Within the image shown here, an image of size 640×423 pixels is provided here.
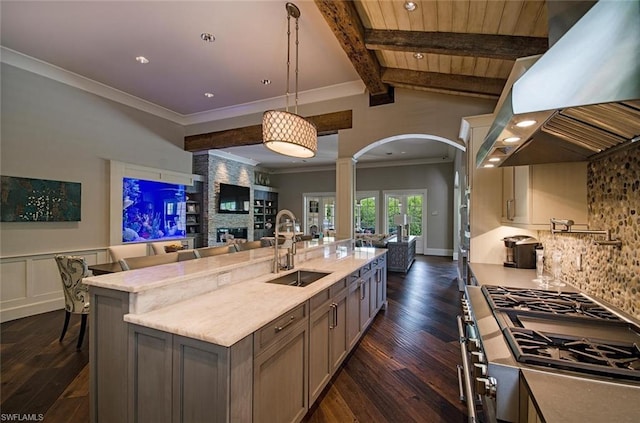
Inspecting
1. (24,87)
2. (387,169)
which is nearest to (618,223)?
(24,87)

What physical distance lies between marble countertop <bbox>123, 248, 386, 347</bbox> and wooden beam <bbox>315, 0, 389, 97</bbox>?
2.32 m

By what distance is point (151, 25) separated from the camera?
299 centimetres

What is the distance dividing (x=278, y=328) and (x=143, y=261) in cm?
207

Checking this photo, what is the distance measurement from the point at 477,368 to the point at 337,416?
1.26 m

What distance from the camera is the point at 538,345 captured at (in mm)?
1076

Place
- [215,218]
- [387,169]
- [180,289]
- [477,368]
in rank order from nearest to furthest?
[477,368] < [180,289] < [215,218] < [387,169]

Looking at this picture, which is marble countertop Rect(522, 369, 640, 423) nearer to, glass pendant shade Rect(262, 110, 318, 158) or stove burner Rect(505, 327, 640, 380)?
stove burner Rect(505, 327, 640, 380)

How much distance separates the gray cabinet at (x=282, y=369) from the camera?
53.9 inches

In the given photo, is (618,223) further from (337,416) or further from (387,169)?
(387,169)

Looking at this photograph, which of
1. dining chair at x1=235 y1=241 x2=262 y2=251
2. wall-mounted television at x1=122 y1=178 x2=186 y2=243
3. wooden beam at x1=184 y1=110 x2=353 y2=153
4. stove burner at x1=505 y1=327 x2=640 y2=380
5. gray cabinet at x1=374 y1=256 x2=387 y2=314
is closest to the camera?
stove burner at x1=505 y1=327 x2=640 y2=380

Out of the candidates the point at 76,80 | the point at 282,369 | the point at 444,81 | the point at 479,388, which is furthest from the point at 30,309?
the point at 444,81

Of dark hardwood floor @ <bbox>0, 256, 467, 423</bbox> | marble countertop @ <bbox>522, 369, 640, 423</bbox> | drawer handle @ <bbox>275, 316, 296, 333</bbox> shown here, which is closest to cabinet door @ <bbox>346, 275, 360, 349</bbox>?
dark hardwood floor @ <bbox>0, 256, 467, 423</bbox>

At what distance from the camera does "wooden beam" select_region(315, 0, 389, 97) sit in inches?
95.7

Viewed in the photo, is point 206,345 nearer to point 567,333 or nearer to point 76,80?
point 567,333
